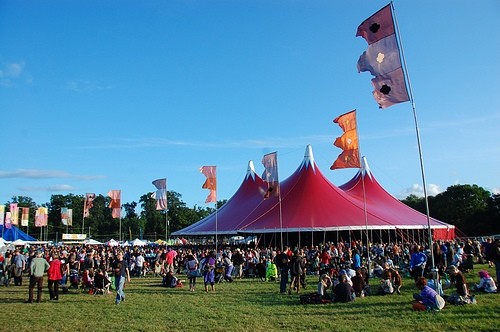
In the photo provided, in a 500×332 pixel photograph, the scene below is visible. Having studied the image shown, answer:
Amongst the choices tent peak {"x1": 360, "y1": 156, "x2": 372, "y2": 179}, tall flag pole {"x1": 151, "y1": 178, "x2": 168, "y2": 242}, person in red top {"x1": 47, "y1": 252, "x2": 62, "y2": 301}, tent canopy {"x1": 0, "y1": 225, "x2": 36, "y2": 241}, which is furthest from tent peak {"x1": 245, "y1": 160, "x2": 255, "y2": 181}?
person in red top {"x1": 47, "y1": 252, "x2": 62, "y2": 301}

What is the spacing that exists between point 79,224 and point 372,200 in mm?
63214

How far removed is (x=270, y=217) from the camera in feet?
76.6

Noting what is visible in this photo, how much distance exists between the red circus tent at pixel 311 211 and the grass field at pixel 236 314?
1083 centimetres

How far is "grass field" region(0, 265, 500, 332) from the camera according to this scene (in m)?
7.00

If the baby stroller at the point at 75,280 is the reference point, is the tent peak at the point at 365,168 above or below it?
above

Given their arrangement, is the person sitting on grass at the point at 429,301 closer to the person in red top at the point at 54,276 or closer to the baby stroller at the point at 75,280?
the person in red top at the point at 54,276

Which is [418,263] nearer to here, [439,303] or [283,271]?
[283,271]

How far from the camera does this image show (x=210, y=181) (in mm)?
19188

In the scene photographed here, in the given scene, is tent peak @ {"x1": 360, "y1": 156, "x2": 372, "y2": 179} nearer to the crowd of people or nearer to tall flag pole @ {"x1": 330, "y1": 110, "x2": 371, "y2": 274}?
the crowd of people

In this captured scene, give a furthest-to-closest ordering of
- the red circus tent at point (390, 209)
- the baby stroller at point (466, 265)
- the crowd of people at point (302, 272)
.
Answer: the red circus tent at point (390, 209), the baby stroller at point (466, 265), the crowd of people at point (302, 272)

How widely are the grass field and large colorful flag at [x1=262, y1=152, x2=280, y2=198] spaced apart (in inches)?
260

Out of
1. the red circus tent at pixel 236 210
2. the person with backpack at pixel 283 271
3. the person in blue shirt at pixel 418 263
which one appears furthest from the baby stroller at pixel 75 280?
the red circus tent at pixel 236 210

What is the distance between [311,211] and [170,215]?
201 ft

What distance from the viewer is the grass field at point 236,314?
700 centimetres
